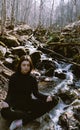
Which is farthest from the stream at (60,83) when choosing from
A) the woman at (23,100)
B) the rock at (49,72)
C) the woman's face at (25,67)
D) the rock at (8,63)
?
the rock at (8,63)

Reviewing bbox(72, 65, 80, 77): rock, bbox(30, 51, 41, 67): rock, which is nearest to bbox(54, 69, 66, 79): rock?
bbox(72, 65, 80, 77): rock

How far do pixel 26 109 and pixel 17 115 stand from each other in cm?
36

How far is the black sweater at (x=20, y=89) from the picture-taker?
17.9 feet

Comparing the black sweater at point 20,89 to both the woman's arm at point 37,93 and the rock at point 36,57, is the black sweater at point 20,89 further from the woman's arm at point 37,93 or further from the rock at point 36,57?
the rock at point 36,57

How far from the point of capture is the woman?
531cm

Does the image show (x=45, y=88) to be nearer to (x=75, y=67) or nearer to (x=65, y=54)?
(x=75, y=67)

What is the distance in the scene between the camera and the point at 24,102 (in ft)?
18.3

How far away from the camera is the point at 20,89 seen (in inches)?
217

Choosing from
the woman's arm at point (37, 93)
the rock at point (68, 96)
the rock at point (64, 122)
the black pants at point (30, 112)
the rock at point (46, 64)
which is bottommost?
the rock at point (46, 64)

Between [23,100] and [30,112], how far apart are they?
302 millimetres

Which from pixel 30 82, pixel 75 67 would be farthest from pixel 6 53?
pixel 30 82

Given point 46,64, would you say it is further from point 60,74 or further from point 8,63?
point 8,63

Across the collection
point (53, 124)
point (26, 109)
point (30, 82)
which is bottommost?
point (53, 124)

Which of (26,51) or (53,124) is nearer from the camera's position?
(53,124)
